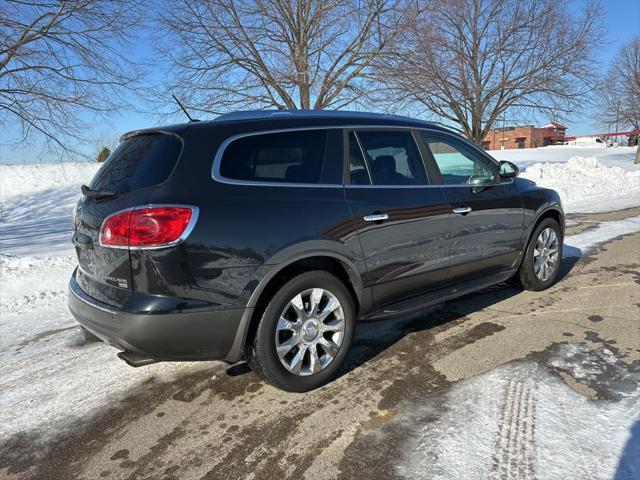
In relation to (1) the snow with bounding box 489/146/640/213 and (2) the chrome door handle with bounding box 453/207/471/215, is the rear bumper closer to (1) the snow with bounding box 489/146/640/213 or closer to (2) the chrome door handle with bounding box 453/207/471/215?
(2) the chrome door handle with bounding box 453/207/471/215

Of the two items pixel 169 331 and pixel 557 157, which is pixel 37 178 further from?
pixel 557 157

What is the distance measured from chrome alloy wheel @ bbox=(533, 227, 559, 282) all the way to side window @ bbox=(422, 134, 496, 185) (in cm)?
113

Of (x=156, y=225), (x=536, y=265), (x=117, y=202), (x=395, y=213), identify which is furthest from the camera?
(x=536, y=265)

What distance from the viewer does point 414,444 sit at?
257 cm

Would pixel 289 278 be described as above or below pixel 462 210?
below

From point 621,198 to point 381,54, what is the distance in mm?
7660

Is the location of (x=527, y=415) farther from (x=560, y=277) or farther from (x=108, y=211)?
(x=560, y=277)

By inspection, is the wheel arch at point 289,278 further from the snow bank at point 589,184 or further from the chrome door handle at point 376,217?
the snow bank at point 589,184

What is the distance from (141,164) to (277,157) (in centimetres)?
83

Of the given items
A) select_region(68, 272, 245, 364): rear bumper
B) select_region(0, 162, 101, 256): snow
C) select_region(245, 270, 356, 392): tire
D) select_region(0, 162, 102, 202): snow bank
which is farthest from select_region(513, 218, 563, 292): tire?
select_region(0, 162, 102, 202): snow bank

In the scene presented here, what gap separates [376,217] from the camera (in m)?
3.38

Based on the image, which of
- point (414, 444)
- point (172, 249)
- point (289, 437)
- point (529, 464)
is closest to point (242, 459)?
point (289, 437)

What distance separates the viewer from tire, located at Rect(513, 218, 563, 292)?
489 cm

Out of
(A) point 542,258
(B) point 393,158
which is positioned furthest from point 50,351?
(A) point 542,258
